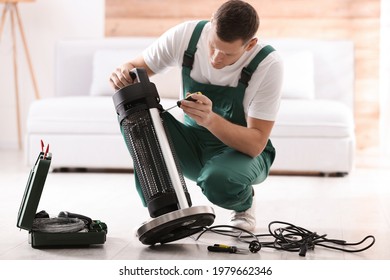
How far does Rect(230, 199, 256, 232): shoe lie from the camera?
8.71 ft

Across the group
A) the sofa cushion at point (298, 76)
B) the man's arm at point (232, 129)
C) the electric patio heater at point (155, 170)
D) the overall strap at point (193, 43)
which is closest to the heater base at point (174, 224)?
the electric patio heater at point (155, 170)

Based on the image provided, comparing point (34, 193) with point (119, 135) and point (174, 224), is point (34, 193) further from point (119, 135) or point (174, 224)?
point (119, 135)

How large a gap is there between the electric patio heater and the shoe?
0.35m

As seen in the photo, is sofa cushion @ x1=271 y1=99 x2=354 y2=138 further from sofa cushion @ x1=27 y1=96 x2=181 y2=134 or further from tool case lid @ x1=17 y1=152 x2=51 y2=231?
tool case lid @ x1=17 y1=152 x2=51 y2=231

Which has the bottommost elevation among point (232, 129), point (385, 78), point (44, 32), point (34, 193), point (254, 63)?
point (34, 193)

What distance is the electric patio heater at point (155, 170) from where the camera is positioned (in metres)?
2.20

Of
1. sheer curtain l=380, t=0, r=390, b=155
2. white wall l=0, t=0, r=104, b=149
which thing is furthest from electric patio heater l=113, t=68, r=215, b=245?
white wall l=0, t=0, r=104, b=149

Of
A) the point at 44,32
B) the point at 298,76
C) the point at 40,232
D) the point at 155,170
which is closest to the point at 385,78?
the point at 298,76

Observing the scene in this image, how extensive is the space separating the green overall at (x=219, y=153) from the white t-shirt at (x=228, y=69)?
2cm

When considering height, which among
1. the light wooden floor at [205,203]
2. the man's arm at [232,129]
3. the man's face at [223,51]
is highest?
the man's face at [223,51]

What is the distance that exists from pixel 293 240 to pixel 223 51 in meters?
0.65

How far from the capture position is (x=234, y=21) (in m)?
2.24

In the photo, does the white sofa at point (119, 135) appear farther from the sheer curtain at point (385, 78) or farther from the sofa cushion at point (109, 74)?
the sheer curtain at point (385, 78)
